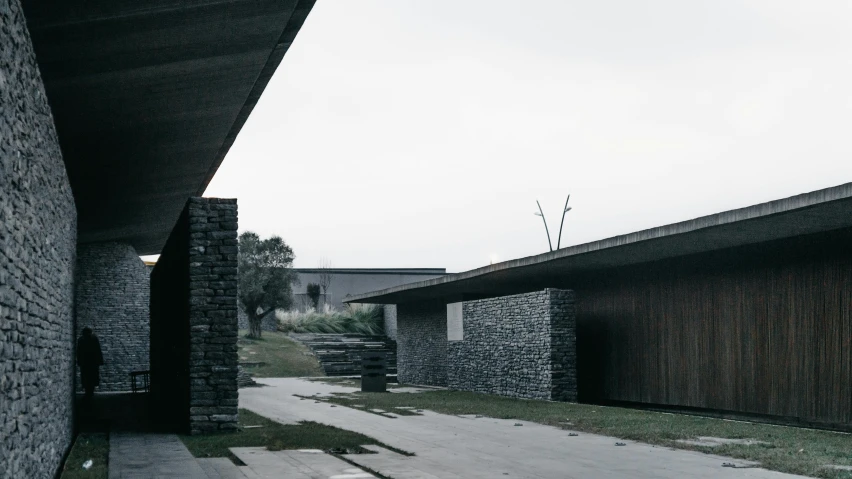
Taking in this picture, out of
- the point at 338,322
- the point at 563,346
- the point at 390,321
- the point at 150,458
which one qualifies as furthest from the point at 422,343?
the point at 150,458

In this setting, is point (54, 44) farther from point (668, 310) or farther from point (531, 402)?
point (531, 402)

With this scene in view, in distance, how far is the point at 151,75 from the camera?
796 cm

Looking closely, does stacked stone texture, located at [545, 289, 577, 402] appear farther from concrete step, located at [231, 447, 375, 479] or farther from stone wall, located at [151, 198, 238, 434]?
concrete step, located at [231, 447, 375, 479]

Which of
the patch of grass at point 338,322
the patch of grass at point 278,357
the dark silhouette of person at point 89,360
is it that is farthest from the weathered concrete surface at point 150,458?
the patch of grass at point 338,322

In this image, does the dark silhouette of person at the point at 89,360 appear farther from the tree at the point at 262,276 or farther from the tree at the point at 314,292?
the tree at the point at 314,292

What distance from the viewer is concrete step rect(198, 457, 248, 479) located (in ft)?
26.1

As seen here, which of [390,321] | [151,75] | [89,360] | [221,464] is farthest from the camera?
[390,321]

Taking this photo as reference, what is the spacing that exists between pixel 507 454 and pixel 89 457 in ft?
15.2

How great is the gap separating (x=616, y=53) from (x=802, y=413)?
5.99 metres

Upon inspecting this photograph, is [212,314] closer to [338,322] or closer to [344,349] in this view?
[344,349]

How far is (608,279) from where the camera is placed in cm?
1780

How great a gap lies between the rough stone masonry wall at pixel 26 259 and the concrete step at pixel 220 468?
4.55 feet

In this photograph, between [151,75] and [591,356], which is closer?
[151,75]

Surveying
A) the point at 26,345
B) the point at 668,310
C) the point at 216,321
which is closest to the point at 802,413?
the point at 668,310
